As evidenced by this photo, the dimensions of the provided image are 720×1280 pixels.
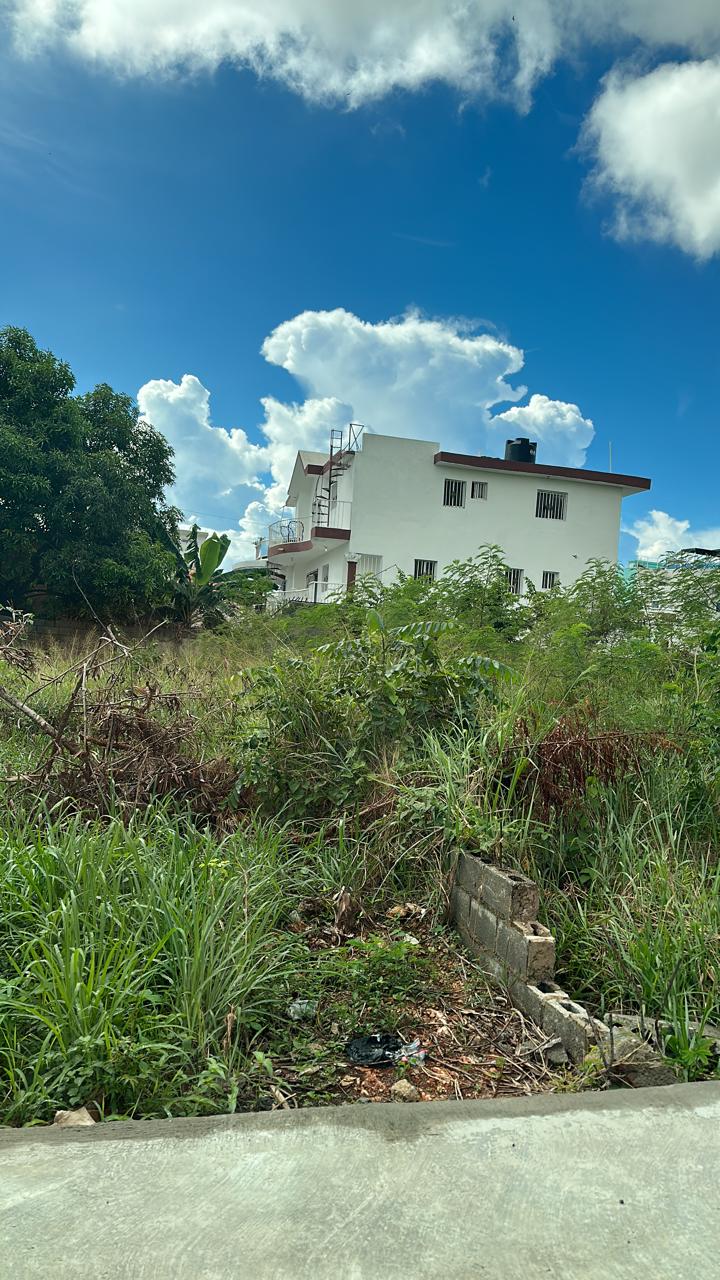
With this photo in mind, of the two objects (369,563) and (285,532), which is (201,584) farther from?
(285,532)

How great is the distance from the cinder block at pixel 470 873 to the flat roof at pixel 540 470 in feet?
74.2

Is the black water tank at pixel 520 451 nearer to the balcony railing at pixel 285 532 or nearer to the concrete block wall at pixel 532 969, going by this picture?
the balcony railing at pixel 285 532

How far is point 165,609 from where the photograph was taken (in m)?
22.4

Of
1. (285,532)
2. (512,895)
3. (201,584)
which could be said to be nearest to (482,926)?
(512,895)

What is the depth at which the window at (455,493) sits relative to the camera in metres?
26.1

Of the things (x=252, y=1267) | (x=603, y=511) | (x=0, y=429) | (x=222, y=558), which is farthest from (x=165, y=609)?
(x=252, y=1267)

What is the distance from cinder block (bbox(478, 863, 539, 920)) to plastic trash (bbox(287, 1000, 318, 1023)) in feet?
2.87

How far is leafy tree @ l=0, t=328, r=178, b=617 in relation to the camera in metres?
19.6

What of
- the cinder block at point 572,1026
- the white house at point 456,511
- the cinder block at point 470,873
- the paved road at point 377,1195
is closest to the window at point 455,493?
the white house at point 456,511

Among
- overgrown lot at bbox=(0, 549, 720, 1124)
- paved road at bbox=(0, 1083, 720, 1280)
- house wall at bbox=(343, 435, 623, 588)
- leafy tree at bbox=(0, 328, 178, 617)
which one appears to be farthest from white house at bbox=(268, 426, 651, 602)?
paved road at bbox=(0, 1083, 720, 1280)

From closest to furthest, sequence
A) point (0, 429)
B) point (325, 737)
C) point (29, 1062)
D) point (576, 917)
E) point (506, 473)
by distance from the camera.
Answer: point (29, 1062) < point (576, 917) < point (325, 737) < point (0, 429) < point (506, 473)

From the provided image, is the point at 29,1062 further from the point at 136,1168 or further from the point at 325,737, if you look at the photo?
the point at 325,737

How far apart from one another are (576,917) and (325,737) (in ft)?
6.10

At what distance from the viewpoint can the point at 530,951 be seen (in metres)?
3.16
